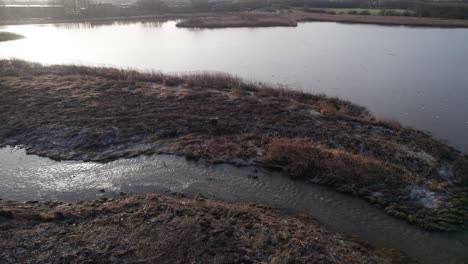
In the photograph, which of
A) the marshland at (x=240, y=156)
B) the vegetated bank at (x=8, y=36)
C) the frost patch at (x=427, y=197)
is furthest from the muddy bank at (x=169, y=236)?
the vegetated bank at (x=8, y=36)

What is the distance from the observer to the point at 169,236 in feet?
36.9

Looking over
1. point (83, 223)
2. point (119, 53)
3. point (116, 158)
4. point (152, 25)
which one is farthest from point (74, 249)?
point (152, 25)

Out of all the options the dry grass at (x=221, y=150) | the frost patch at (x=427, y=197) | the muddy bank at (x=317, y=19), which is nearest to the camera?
the frost patch at (x=427, y=197)

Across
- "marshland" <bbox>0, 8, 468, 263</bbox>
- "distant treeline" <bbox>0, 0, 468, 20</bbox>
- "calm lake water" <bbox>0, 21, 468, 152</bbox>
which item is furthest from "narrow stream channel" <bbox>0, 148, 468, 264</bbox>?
"distant treeline" <bbox>0, 0, 468, 20</bbox>

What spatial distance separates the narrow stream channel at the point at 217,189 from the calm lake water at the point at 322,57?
948cm

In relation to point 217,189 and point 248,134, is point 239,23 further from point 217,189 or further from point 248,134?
point 217,189

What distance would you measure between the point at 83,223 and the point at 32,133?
10878mm

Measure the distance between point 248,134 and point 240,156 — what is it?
7.88ft

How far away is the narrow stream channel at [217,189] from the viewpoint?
12.2m

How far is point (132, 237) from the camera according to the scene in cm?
1123

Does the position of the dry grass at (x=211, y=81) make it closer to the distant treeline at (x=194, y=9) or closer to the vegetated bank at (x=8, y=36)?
the vegetated bank at (x=8, y=36)

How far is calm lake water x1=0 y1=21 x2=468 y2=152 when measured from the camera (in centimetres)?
2594

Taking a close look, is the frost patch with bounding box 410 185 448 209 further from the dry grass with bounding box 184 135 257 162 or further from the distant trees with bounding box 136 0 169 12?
the distant trees with bounding box 136 0 169 12

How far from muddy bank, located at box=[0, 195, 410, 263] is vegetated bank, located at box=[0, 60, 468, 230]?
3851mm
